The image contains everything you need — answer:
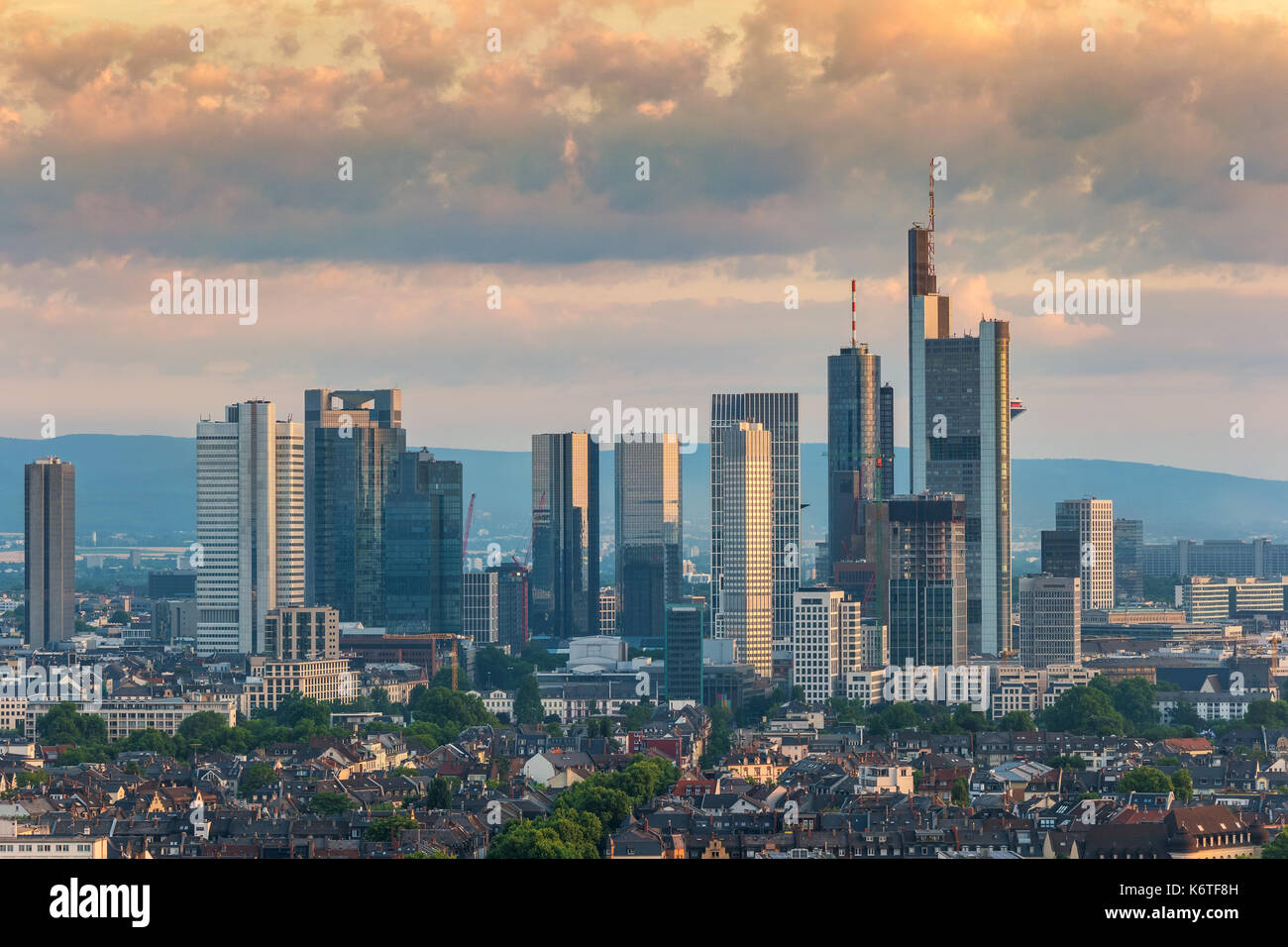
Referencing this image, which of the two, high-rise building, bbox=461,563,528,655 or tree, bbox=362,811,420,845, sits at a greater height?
high-rise building, bbox=461,563,528,655

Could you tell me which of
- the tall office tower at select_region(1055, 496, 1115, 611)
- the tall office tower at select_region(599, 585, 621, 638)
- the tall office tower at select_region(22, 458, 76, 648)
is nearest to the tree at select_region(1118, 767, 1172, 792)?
the tall office tower at select_region(22, 458, 76, 648)

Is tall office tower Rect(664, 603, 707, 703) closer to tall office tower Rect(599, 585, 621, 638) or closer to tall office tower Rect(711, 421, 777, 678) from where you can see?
tall office tower Rect(711, 421, 777, 678)

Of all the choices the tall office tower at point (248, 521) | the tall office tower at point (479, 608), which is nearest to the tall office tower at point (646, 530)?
the tall office tower at point (479, 608)

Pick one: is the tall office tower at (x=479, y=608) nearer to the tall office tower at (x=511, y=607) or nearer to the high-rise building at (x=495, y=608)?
the high-rise building at (x=495, y=608)

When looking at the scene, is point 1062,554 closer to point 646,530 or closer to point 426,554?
point 426,554

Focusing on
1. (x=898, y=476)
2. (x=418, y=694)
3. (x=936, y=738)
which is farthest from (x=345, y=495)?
(x=936, y=738)

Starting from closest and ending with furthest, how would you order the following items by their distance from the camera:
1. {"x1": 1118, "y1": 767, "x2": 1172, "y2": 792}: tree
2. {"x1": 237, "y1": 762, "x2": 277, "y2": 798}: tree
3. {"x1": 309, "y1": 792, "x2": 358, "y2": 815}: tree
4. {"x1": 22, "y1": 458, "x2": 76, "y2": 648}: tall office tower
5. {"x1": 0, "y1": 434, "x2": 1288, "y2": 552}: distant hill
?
{"x1": 309, "y1": 792, "x2": 358, "y2": 815}: tree
{"x1": 1118, "y1": 767, "x2": 1172, "y2": 792}: tree
{"x1": 237, "y1": 762, "x2": 277, "y2": 798}: tree
{"x1": 22, "y1": 458, "x2": 76, "y2": 648}: tall office tower
{"x1": 0, "y1": 434, "x2": 1288, "y2": 552}: distant hill

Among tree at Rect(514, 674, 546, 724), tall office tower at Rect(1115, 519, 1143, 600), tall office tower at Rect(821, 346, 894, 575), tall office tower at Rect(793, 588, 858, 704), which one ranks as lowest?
tree at Rect(514, 674, 546, 724)
